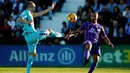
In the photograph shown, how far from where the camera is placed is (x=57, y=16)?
29.2m

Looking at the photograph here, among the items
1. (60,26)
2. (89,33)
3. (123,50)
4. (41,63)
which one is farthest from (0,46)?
(89,33)

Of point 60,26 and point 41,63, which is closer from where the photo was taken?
point 41,63

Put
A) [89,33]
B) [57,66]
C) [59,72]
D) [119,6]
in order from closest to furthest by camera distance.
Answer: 1. [89,33]
2. [59,72]
3. [57,66]
4. [119,6]

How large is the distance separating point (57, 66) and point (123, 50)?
3.23 meters

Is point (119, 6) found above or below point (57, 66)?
above

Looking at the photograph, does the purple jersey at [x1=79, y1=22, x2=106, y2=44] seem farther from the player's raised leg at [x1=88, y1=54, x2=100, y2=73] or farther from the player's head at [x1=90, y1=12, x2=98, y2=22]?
the player's raised leg at [x1=88, y1=54, x2=100, y2=73]

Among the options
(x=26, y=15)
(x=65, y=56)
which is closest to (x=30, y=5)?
(x=26, y=15)

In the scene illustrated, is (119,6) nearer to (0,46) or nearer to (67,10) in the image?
(67,10)

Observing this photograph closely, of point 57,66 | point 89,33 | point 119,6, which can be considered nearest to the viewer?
point 89,33

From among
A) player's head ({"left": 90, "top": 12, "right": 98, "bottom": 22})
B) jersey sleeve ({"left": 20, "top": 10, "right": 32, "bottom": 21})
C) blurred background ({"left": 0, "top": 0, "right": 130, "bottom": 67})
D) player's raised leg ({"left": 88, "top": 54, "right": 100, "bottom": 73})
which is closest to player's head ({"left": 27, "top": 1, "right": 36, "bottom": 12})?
jersey sleeve ({"left": 20, "top": 10, "right": 32, "bottom": 21})

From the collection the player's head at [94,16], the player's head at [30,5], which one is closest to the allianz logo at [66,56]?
the player's head at [94,16]

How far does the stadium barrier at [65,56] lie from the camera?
83.3 feet

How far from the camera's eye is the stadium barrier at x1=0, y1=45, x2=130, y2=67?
25.4 m

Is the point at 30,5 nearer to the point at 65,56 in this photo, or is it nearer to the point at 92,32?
the point at 92,32
